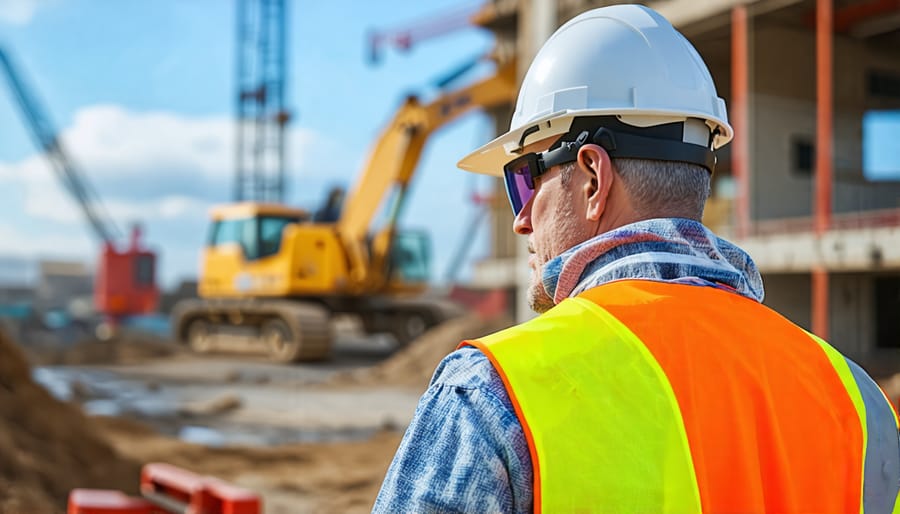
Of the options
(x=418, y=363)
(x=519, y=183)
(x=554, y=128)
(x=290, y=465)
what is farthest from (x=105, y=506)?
(x=418, y=363)

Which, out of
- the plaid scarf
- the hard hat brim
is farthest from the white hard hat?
the plaid scarf

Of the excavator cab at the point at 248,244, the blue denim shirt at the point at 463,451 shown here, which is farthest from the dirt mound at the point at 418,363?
the blue denim shirt at the point at 463,451

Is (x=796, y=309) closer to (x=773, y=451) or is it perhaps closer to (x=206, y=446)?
(x=206, y=446)

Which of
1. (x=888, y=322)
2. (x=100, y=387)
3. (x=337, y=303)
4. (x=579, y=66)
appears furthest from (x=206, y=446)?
(x=888, y=322)

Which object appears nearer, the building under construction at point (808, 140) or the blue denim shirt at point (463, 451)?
the blue denim shirt at point (463, 451)

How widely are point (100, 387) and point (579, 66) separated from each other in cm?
1373

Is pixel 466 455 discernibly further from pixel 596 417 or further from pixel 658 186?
pixel 658 186

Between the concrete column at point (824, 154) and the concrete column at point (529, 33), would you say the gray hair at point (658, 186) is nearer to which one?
the concrete column at point (824, 154)

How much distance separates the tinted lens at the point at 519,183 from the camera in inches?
56.9

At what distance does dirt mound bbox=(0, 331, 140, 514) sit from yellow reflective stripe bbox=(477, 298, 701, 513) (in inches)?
221

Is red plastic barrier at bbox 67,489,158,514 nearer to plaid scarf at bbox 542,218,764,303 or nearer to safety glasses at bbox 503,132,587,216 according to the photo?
safety glasses at bbox 503,132,587,216

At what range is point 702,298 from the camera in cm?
120

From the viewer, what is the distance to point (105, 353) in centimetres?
1895

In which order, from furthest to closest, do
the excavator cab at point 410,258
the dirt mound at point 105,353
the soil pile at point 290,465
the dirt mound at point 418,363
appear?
the dirt mound at point 105,353 → the excavator cab at point 410,258 → the dirt mound at point 418,363 → the soil pile at point 290,465
